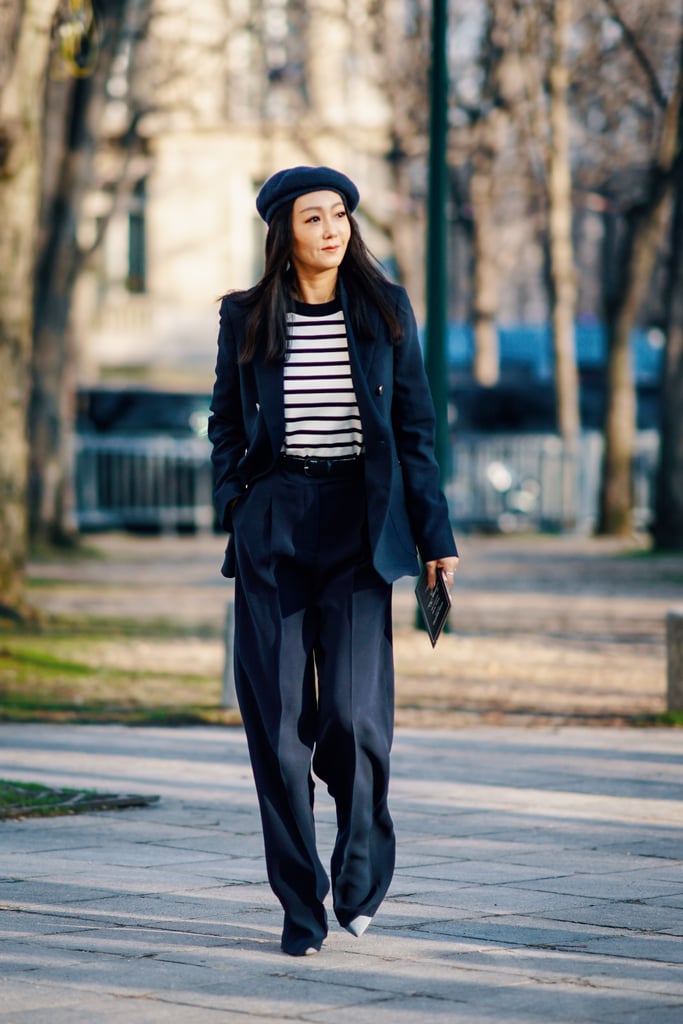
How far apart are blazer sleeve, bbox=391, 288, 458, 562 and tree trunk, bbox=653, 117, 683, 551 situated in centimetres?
1753

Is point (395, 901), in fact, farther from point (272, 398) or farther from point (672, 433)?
point (672, 433)

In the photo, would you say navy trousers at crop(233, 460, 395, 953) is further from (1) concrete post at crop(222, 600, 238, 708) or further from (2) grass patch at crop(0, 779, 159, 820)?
(1) concrete post at crop(222, 600, 238, 708)

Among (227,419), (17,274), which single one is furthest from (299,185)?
(17,274)

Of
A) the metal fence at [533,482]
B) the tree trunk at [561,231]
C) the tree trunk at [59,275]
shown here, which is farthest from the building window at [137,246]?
the tree trunk at [59,275]

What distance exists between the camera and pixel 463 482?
2844 centimetres

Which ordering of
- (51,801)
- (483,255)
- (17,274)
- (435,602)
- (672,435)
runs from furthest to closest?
1. (483,255)
2. (672,435)
3. (17,274)
4. (51,801)
5. (435,602)

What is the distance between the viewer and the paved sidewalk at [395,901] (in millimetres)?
4316

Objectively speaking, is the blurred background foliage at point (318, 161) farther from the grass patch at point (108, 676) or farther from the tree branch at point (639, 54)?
the grass patch at point (108, 676)

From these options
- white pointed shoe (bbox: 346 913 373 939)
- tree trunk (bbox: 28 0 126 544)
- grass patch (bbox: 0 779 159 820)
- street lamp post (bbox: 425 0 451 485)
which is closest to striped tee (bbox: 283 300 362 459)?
white pointed shoe (bbox: 346 913 373 939)

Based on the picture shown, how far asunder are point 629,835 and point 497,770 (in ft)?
5.05

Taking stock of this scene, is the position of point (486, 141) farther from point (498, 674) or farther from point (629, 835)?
point (629, 835)

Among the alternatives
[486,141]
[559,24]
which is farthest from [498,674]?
[486,141]

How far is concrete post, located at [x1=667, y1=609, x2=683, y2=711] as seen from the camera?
31.9 ft

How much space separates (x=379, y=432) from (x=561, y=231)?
23626mm
